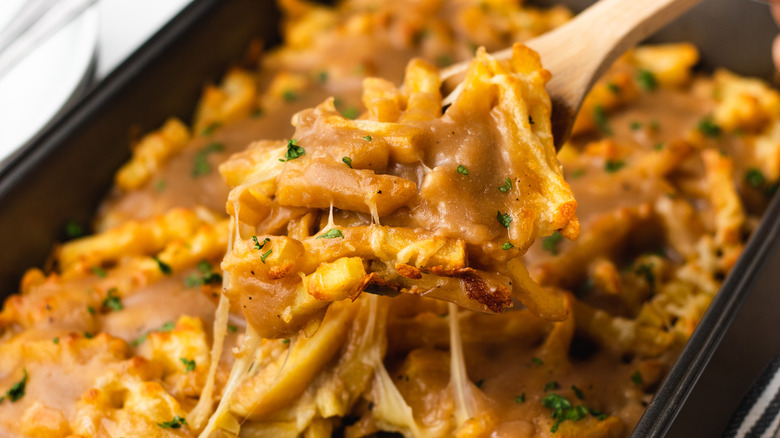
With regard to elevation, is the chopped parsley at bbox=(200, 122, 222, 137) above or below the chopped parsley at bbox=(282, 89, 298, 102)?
above

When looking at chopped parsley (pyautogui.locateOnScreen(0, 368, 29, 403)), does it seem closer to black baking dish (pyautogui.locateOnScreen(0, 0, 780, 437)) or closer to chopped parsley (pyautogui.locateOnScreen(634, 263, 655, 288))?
black baking dish (pyautogui.locateOnScreen(0, 0, 780, 437))

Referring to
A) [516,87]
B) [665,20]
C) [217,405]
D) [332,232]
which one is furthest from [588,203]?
[217,405]

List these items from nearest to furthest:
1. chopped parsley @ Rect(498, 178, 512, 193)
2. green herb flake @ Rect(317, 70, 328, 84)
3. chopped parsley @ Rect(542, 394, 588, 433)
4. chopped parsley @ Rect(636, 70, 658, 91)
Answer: chopped parsley @ Rect(498, 178, 512, 193) → chopped parsley @ Rect(542, 394, 588, 433) → green herb flake @ Rect(317, 70, 328, 84) → chopped parsley @ Rect(636, 70, 658, 91)

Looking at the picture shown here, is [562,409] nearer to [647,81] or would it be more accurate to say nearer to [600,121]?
[600,121]

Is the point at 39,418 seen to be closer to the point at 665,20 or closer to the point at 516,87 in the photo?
the point at 516,87

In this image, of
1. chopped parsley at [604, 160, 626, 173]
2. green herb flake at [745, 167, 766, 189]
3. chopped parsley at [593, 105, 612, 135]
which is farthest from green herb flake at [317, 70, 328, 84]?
green herb flake at [745, 167, 766, 189]

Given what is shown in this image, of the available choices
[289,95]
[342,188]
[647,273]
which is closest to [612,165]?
[647,273]
